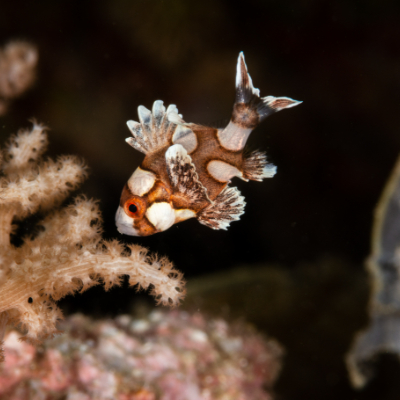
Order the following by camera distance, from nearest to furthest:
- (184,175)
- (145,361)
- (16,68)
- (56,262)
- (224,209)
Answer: (56,262), (184,175), (224,209), (145,361), (16,68)

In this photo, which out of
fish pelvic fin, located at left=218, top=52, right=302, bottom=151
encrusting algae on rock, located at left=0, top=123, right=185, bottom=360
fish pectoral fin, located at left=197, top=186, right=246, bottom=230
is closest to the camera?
encrusting algae on rock, located at left=0, top=123, right=185, bottom=360

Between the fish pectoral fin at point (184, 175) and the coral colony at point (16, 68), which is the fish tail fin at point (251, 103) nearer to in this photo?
the fish pectoral fin at point (184, 175)

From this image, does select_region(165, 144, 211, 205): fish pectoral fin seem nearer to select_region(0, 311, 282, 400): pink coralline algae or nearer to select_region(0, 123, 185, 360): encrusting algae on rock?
select_region(0, 123, 185, 360): encrusting algae on rock

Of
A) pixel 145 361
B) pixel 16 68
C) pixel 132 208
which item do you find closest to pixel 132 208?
pixel 132 208

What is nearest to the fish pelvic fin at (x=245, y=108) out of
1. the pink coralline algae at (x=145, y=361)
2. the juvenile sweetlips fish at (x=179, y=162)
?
the juvenile sweetlips fish at (x=179, y=162)

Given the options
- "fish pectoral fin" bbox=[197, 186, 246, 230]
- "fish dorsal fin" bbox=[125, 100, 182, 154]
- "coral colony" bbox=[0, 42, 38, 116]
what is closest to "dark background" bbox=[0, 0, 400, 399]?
"coral colony" bbox=[0, 42, 38, 116]

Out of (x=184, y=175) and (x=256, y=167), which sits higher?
(x=256, y=167)

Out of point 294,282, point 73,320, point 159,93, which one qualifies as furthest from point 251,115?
point 294,282

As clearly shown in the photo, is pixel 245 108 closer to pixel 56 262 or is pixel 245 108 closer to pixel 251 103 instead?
pixel 251 103
